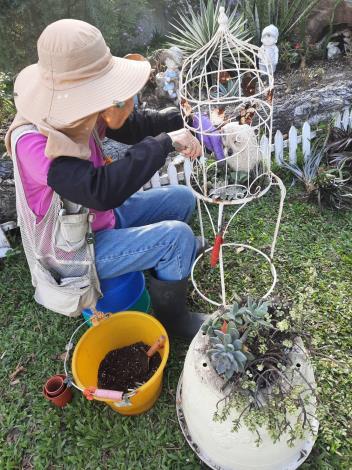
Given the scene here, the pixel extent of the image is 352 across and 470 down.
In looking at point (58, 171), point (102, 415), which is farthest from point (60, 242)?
point (102, 415)

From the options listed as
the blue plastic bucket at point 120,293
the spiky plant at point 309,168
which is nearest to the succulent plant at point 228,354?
the blue plastic bucket at point 120,293

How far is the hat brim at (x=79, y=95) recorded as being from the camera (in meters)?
1.69

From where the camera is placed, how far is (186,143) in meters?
1.93

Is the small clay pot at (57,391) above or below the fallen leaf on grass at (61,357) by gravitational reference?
above

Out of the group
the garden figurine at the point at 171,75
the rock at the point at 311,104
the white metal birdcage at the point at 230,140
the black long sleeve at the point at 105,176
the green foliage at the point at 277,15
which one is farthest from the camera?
the green foliage at the point at 277,15

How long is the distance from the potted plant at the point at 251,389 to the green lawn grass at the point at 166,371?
16 centimetres

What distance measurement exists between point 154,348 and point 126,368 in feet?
0.87

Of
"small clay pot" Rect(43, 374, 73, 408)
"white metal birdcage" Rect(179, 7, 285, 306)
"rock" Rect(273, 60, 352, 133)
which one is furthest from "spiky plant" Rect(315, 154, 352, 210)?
"small clay pot" Rect(43, 374, 73, 408)

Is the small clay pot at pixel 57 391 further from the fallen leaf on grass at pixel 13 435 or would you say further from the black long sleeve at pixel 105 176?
the black long sleeve at pixel 105 176

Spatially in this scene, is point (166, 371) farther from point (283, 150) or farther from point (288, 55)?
point (288, 55)

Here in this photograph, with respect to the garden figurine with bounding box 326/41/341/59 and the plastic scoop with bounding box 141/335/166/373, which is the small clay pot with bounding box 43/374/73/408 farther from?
the garden figurine with bounding box 326/41/341/59

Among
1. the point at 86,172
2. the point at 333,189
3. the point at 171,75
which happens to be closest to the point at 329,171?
the point at 333,189

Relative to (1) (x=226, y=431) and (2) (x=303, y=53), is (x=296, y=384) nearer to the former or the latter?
(1) (x=226, y=431)

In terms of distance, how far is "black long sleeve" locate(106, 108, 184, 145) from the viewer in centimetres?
238
